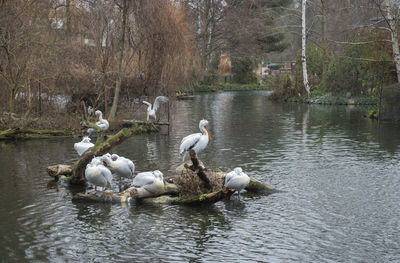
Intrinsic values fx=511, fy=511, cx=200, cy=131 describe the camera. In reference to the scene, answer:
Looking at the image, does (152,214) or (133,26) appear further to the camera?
(133,26)

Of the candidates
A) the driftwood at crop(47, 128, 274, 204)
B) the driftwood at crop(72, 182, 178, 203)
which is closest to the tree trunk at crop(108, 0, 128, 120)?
the driftwood at crop(47, 128, 274, 204)

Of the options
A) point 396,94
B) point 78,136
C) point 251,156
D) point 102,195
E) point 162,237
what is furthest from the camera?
point 396,94

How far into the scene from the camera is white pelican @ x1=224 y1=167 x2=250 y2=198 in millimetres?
10633

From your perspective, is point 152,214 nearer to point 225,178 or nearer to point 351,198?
point 225,178

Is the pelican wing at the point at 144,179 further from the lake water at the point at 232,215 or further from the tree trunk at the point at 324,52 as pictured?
the tree trunk at the point at 324,52

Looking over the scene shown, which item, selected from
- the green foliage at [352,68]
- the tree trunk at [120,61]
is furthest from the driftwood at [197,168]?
the green foliage at [352,68]

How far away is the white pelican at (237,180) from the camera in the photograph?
10.6 m

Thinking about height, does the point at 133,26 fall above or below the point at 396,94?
above

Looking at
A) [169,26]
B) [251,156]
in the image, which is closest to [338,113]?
[169,26]

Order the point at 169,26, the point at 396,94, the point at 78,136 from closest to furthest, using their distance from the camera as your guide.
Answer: the point at 78,136, the point at 169,26, the point at 396,94

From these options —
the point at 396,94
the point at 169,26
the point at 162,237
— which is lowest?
the point at 162,237

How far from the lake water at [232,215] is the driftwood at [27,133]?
4.86 ft

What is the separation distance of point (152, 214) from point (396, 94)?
16.9 m

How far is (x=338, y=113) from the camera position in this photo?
29.6 metres
